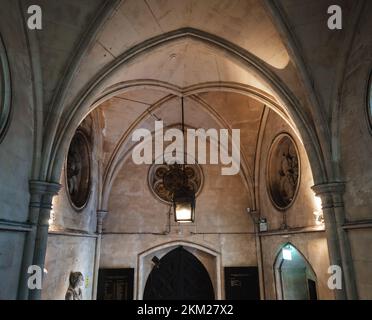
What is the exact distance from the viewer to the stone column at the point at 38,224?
3.22 meters

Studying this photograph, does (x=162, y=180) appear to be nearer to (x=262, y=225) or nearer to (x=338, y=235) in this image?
(x=262, y=225)

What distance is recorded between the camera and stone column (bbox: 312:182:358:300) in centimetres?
341

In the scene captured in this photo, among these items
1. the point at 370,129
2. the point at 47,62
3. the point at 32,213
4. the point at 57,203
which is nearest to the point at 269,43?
the point at 370,129

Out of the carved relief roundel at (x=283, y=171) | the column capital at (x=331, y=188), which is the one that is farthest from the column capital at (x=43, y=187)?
the carved relief roundel at (x=283, y=171)

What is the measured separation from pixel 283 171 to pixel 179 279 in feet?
14.1

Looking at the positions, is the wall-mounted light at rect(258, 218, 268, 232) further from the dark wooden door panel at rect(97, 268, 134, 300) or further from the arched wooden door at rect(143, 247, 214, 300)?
the dark wooden door panel at rect(97, 268, 134, 300)

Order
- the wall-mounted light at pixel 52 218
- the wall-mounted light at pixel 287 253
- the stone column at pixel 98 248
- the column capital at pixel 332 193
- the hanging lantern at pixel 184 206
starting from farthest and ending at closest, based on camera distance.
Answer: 1. the stone column at pixel 98 248
2. the wall-mounted light at pixel 287 253
3. the wall-mounted light at pixel 52 218
4. the hanging lantern at pixel 184 206
5. the column capital at pixel 332 193

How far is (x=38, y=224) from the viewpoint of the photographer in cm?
336

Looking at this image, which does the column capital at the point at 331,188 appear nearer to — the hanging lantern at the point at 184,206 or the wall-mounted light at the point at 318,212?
the wall-mounted light at the point at 318,212

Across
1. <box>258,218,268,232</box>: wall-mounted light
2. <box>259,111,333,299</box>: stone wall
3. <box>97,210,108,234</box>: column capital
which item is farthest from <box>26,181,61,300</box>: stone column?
<box>258,218,268,232</box>: wall-mounted light

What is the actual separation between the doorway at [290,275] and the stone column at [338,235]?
277cm

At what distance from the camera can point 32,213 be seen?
3330mm
